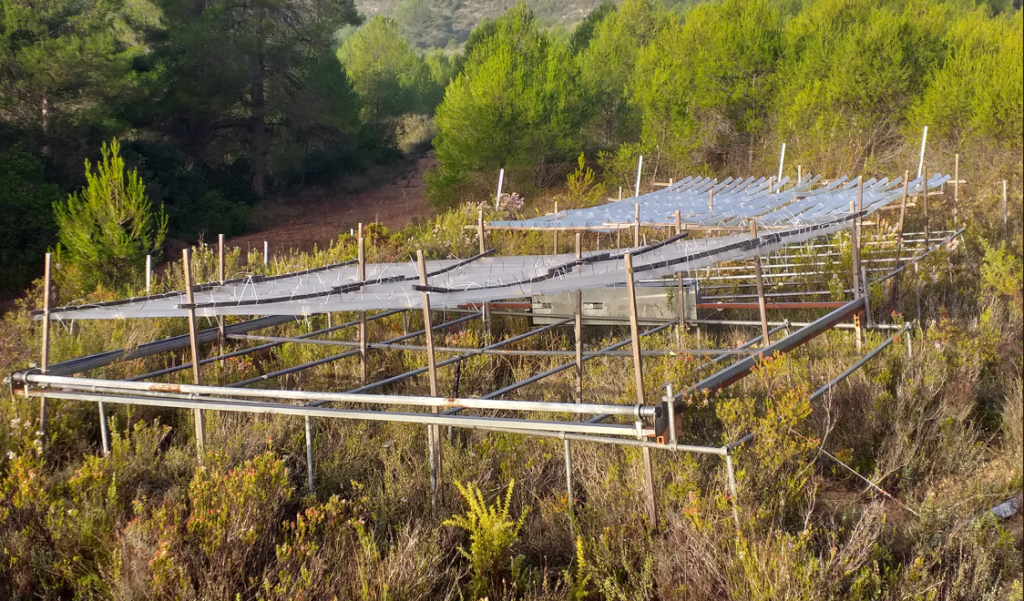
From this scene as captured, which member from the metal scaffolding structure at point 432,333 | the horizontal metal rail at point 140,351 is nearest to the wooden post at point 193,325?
the metal scaffolding structure at point 432,333

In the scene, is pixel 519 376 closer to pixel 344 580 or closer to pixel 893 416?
pixel 893 416

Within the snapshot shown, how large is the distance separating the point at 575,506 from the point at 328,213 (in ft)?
75.2

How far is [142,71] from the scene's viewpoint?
64.5 ft

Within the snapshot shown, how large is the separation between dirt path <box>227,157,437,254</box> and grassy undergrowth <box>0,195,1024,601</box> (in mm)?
13723

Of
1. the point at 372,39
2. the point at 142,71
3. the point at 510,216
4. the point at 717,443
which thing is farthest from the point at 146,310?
the point at 372,39

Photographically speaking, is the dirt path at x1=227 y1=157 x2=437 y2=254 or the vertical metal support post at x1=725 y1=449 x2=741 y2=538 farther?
the dirt path at x1=227 y1=157 x2=437 y2=254

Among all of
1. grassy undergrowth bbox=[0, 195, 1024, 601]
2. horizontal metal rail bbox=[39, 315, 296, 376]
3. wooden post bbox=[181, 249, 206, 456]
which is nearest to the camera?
grassy undergrowth bbox=[0, 195, 1024, 601]

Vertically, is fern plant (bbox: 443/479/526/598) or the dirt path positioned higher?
the dirt path

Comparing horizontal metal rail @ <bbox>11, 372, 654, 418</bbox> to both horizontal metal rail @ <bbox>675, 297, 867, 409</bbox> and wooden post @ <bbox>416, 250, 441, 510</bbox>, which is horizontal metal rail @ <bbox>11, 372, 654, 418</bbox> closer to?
wooden post @ <bbox>416, 250, 441, 510</bbox>

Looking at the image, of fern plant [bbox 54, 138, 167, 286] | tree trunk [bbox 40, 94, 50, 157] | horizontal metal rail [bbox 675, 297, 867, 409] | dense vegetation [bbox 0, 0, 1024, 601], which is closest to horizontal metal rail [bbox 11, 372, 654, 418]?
dense vegetation [bbox 0, 0, 1024, 601]

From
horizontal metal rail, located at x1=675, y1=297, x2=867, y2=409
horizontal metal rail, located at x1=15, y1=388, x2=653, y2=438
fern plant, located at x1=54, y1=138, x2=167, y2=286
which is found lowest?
horizontal metal rail, located at x1=15, y1=388, x2=653, y2=438

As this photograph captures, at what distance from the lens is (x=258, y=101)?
24.3m

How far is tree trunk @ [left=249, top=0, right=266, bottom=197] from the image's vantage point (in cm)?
2358

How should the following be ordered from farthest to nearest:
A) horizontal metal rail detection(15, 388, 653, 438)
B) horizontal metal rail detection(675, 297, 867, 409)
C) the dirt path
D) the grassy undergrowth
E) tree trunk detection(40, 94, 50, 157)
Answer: the dirt path → tree trunk detection(40, 94, 50, 157) → horizontal metal rail detection(675, 297, 867, 409) → horizontal metal rail detection(15, 388, 653, 438) → the grassy undergrowth
